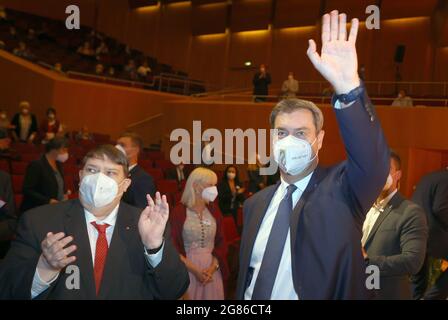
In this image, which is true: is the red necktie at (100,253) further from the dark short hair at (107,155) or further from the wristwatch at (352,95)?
the wristwatch at (352,95)

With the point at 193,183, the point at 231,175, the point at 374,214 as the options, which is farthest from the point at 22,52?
the point at 374,214

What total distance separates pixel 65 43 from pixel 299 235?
52.4 ft

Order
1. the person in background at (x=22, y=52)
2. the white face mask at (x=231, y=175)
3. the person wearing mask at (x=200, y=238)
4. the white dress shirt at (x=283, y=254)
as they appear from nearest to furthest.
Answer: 1. the white dress shirt at (x=283, y=254)
2. the person wearing mask at (x=200, y=238)
3. the white face mask at (x=231, y=175)
4. the person in background at (x=22, y=52)

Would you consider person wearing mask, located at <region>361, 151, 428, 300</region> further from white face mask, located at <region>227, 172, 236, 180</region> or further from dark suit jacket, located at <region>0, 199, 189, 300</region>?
white face mask, located at <region>227, 172, 236, 180</region>

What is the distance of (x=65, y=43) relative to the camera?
54.7 feet

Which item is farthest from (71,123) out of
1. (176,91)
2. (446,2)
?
(446,2)

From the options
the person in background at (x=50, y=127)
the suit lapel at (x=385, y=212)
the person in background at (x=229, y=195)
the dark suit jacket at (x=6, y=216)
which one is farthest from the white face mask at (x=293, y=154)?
the person in background at (x=50, y=127)

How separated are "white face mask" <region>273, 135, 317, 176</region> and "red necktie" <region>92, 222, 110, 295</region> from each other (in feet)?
2.84

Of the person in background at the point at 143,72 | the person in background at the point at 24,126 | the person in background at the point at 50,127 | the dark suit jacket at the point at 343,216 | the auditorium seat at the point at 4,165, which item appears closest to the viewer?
the dark suit jacket at the point at 343,216

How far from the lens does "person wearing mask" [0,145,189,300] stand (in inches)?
88.9

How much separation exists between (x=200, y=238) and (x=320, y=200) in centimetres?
282

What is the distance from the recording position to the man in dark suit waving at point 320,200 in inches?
68.1

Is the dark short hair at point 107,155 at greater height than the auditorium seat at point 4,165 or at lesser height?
greater

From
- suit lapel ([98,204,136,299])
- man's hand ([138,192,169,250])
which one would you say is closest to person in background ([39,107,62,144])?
suit lapel ([98,204,136,299])
